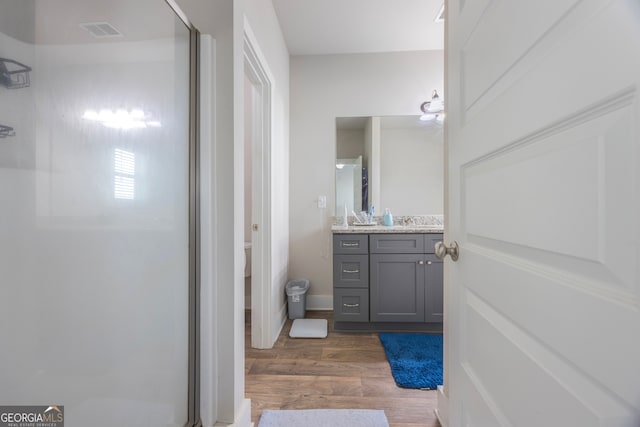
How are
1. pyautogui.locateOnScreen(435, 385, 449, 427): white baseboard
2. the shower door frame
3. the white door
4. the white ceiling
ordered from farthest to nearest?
the white ceiling
pyautogui.locateOnScreen(435, 385, 449, 427): white baseboard
the shower door frame
the white door

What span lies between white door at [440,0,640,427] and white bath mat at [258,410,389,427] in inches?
29.6

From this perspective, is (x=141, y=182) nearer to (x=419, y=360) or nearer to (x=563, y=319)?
(x=563, y=319)

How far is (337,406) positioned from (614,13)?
169cm

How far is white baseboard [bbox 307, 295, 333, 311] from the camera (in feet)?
9.13

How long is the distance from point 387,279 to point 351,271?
0.31 metres

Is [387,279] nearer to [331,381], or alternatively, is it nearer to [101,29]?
[331,381]

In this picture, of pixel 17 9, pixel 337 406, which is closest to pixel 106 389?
pixel 17 9

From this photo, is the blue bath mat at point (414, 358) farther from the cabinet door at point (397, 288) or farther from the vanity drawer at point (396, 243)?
the vanity drawer at point (396, 243)

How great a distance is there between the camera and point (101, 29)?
75cm

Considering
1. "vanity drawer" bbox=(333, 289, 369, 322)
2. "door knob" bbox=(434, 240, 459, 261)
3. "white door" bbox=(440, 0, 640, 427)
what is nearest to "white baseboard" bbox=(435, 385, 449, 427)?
"white door" bbox=(440, 0, 640, 427)

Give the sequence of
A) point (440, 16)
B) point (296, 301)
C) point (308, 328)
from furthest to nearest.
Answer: point (296, 301)
point (308, 328)
point (440, 16)

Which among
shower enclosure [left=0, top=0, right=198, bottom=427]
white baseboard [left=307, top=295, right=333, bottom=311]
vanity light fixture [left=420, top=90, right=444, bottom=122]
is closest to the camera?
shower enclosure [left=0, top=0, right=198, bottom=427]

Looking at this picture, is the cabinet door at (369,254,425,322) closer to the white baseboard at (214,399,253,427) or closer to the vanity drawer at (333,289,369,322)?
the vanity drawer at (333,289,369,322)

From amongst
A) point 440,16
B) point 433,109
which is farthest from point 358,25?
point 433,109
